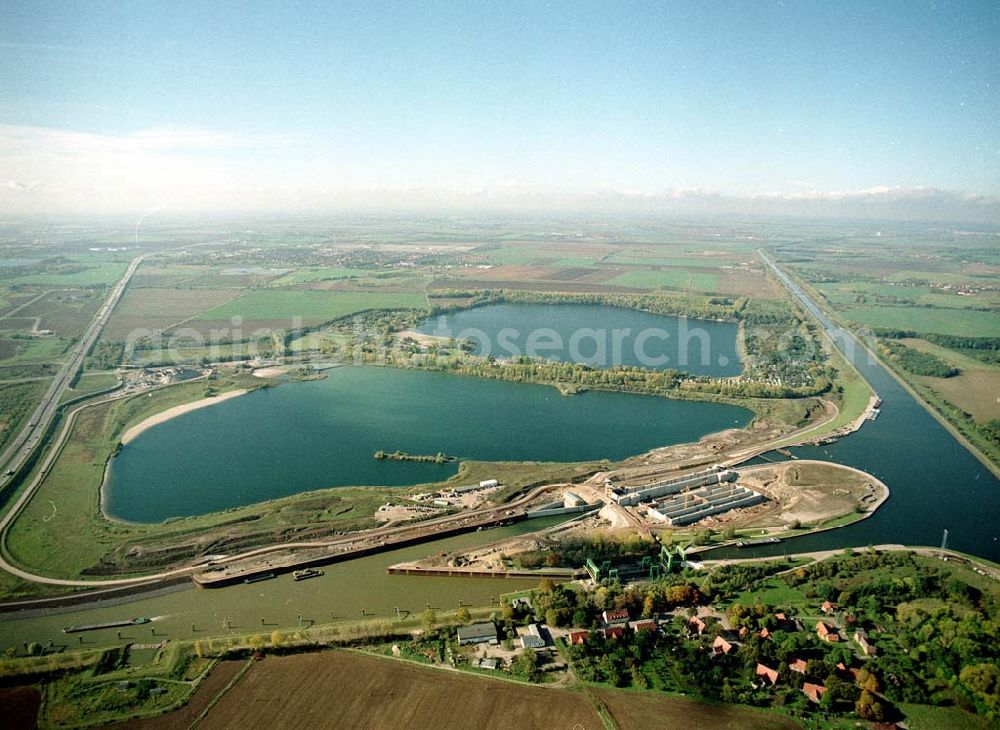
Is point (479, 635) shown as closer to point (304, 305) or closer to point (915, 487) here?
point (915, 487)

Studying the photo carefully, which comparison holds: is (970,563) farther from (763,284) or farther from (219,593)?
(763,284)

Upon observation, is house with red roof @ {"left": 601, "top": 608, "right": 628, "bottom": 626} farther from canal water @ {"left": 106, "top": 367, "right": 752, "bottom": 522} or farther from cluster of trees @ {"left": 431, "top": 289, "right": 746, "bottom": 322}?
cluster of trees @ {"left": 431, "top": 289, "right": 746, "bottom": 322}

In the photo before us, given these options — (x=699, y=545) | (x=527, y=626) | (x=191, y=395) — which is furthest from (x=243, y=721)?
(x=191, y=395)

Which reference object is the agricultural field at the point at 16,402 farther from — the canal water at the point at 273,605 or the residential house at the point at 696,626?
the residential house at the point at 696,626

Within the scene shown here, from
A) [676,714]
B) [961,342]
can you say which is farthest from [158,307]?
[961,342]

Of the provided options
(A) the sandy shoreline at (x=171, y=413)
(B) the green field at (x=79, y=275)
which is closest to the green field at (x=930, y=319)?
(A) the sandy shoreline at (x=171, y=413)
